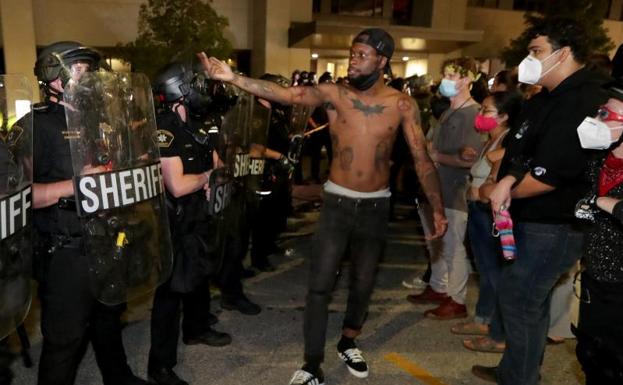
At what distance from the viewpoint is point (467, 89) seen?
4094 millimetres

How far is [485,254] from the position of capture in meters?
3.80

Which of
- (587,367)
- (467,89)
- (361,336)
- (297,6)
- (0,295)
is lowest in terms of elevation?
(361,336)

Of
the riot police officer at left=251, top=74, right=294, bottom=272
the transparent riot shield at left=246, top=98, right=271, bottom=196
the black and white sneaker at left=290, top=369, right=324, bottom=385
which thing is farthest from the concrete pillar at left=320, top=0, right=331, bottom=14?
the black and white sneaker at left=290, top=369, right=324, bottom=385

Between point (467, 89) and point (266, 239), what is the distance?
8.02 ft

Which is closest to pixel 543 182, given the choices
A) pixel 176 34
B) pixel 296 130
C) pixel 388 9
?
pixel 296 130

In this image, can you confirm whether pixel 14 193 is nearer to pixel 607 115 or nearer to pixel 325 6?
pixel 607 115

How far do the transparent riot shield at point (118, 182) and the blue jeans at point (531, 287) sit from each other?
6.14 feet

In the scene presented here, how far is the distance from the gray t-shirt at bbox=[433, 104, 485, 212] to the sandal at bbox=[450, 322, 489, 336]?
901 millimetres

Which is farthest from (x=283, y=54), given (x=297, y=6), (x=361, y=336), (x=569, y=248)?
(x=569, y=248)

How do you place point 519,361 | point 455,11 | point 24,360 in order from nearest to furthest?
point 519,361 < point 24,360 < point 455,11

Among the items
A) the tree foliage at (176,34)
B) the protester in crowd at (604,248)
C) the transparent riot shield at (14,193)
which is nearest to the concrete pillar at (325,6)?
the tree foliage at (176,34)

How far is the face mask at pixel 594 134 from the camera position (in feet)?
7.18

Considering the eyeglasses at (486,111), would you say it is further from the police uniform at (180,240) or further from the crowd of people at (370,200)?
the police uniform at (180,240)

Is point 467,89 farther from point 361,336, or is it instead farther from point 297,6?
point 297,6
